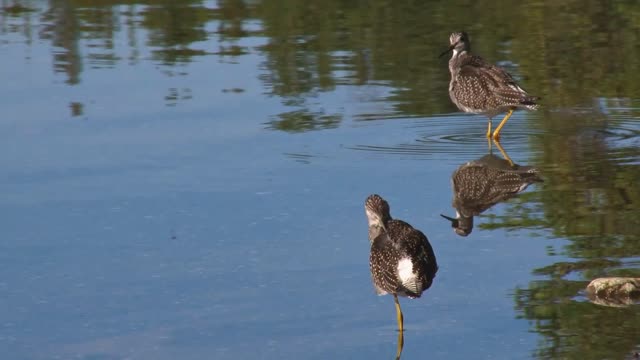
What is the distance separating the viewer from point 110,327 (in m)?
9.45

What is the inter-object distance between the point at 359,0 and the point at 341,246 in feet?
42.9

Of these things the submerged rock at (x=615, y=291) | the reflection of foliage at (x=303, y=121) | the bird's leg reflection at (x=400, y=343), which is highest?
the submerged rock at (x=615, y=291)

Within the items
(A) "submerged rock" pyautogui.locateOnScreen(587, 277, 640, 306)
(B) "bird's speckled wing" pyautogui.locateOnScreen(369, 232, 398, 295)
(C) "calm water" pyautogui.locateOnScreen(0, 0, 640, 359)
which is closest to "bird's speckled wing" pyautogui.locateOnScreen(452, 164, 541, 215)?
(C) "calm water" pyautogui.locateOnScreen(0, 0, 640, 359)

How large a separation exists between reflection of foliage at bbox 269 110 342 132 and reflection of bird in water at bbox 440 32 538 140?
1.37 meters

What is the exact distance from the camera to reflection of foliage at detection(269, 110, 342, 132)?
15461 millimetres

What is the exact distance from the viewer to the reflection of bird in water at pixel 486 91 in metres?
15.0

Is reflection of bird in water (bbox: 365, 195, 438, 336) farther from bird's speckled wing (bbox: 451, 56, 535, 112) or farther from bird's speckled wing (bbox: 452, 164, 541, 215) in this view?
bird's speckled wing (bbox: 451, 56, 535, 112)

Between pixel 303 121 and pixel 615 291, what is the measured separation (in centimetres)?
669

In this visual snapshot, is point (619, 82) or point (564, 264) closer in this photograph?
point (564, 264)

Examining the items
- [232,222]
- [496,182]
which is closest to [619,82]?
[496,182]

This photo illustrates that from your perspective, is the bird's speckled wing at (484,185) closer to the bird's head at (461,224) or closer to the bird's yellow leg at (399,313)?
the bird's head at (461,224)

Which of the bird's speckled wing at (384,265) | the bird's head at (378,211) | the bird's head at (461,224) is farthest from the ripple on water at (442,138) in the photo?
the bird's speckled wing at (384,265)

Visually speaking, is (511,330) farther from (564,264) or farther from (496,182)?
(496,182)

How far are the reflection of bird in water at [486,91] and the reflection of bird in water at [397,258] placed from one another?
16.5 feet
